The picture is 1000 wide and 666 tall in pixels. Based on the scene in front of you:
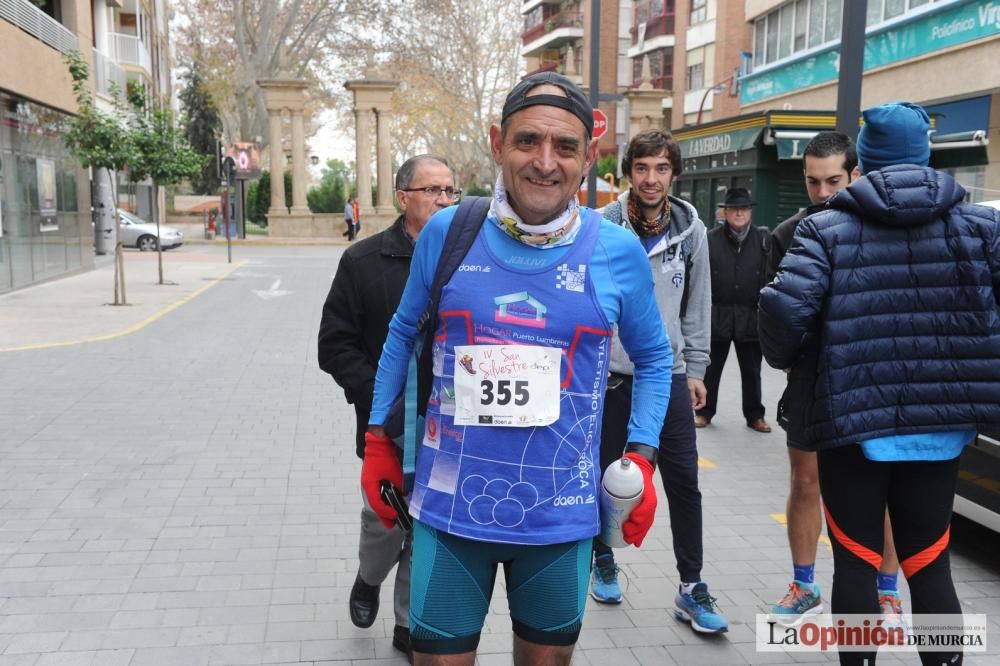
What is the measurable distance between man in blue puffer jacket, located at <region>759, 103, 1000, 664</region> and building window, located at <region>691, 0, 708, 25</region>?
45.5 m

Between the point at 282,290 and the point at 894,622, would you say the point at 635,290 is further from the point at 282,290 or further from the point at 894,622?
the point at 282,290

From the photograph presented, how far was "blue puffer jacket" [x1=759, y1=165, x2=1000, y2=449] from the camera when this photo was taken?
2828mm

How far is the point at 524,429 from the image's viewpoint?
234 cm

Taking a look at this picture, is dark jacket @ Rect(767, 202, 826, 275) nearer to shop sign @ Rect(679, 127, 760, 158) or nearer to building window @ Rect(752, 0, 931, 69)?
shop sign @ Rect(679, 127, 760, 158)

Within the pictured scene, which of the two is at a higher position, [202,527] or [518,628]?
[518,628]

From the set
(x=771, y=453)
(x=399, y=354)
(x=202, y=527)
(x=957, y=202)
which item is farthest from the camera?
(x=771, y=453)

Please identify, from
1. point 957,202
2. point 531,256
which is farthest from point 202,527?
point 957,202

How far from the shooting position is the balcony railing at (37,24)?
643 inches

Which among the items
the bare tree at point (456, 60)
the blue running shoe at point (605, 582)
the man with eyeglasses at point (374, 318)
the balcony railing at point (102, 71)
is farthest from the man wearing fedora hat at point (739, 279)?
the bare tree at point (456, 60)

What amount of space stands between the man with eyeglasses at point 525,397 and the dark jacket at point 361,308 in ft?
3.70

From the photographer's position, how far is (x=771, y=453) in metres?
7.18

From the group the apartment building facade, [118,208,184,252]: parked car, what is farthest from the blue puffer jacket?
[118,208,184,252]: parked car

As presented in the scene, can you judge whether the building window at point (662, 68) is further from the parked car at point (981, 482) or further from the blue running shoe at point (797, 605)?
the blue running shoe at point (797, 605)

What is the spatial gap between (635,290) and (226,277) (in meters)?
20.6
